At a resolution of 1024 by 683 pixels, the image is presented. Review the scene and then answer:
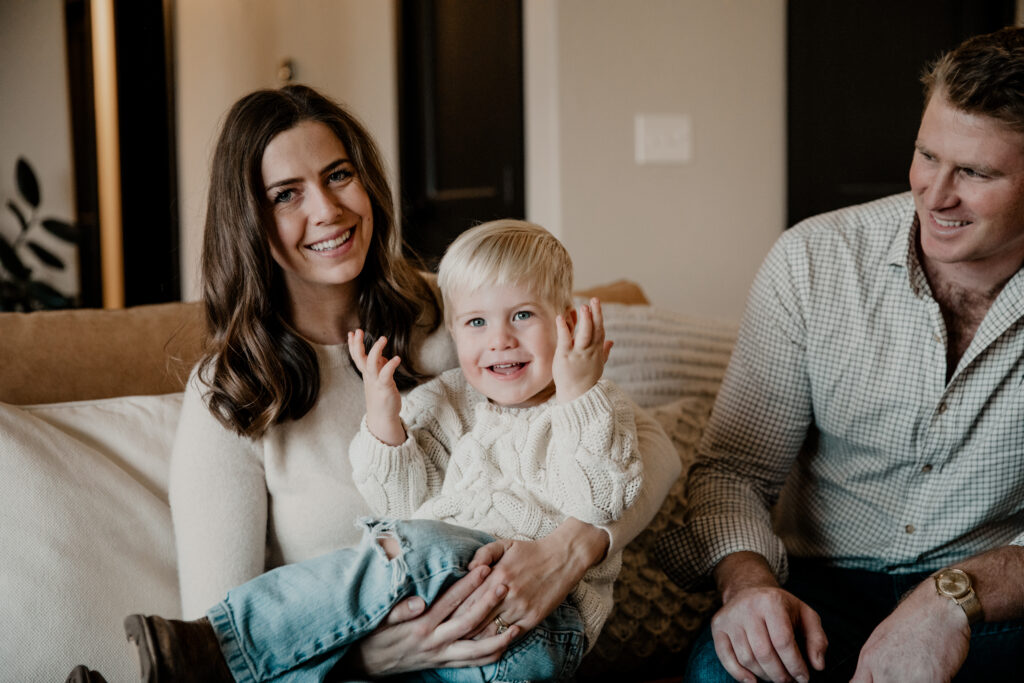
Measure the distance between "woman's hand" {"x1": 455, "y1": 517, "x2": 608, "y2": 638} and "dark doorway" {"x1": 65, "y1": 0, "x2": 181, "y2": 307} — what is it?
2.47 metres

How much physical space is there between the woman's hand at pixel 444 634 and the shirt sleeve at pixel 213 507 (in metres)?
0.28

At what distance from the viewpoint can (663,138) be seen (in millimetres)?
2992

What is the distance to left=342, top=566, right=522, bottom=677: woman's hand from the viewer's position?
1253 mm

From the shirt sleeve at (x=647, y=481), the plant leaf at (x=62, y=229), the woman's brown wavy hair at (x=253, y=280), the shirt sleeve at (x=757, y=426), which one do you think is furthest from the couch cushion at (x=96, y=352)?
the plant leaf at (x=62, y=229)

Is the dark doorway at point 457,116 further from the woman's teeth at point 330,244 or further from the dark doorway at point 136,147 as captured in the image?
the woman's teeth at point 330,244

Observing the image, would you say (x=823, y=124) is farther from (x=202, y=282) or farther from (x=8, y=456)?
(x=8, y=456)

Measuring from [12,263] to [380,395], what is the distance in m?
2.53

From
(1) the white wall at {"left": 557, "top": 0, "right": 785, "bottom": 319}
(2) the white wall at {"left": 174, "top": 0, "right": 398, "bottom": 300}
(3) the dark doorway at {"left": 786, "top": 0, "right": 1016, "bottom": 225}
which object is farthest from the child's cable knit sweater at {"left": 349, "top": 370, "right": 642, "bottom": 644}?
(2) the white wall at {"left": 174, "top": 0, "right": 398, "bottom": 300}

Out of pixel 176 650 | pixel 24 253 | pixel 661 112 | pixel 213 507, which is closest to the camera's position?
pixel 176 650

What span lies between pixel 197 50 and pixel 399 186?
3.12ft

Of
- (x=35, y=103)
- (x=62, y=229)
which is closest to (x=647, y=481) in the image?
(x=62, y=229)

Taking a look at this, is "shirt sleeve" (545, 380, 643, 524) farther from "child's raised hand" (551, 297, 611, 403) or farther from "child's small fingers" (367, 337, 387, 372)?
"child's small fingers" (367, 337, 387, 372)

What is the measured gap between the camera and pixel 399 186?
12.4 ft

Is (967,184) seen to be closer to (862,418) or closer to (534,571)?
(862,418)
